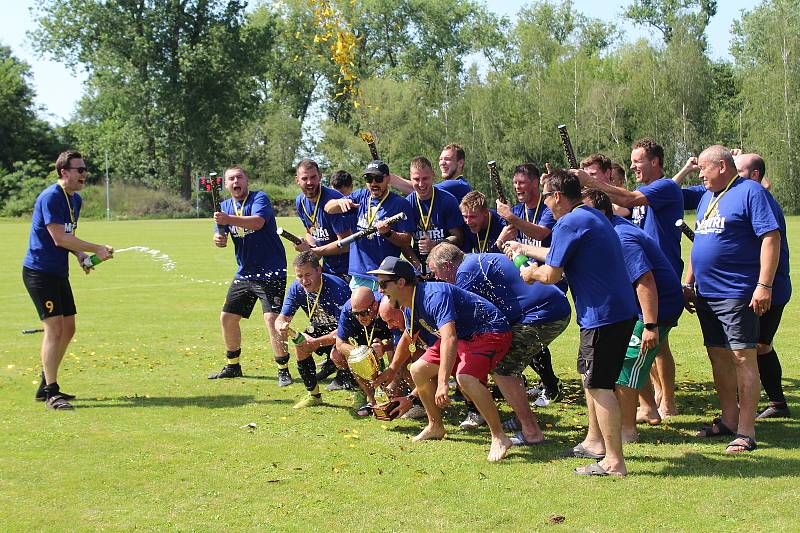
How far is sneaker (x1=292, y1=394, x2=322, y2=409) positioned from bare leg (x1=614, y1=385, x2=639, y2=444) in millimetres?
3264

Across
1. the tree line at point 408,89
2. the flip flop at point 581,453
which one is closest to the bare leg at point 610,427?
the flip flop at point 581,453

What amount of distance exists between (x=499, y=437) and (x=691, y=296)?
87.3 inches

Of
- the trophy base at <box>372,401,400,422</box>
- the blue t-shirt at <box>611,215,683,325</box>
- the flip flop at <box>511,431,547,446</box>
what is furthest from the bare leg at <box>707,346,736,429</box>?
the trophy base at <box>372,401,400,422</box>

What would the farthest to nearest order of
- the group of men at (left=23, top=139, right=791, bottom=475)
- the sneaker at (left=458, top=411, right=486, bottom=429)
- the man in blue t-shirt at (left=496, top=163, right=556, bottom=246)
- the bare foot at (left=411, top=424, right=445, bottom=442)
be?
the man in blue t-shirt at (left=496, top=163, right=556, bottom=246) < the sneaker at (left=458, top=411, right=486, bottom=429) < the bare foot at (left=411, top=424, right=445, bottom=442) < the group of men at (left=23, top=139, right=791, bottom=475)

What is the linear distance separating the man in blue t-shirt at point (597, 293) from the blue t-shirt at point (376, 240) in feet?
10.3

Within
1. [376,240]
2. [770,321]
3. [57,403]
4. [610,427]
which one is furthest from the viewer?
[376,240]

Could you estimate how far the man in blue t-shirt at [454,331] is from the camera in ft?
23.3

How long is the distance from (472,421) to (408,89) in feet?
223

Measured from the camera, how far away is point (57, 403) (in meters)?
9.27

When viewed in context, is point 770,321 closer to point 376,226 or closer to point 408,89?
point 376,226

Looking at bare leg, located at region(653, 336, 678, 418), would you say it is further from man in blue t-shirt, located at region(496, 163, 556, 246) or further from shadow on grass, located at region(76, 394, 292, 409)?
shadow on grass, located at region(76, 394, 292, 409)

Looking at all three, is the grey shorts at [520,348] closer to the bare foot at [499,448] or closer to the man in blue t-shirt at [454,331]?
the man in blue t-shirt at [454,331]

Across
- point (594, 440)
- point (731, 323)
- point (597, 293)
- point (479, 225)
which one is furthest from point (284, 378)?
point (731, 323)

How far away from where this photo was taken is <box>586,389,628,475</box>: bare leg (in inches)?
258
